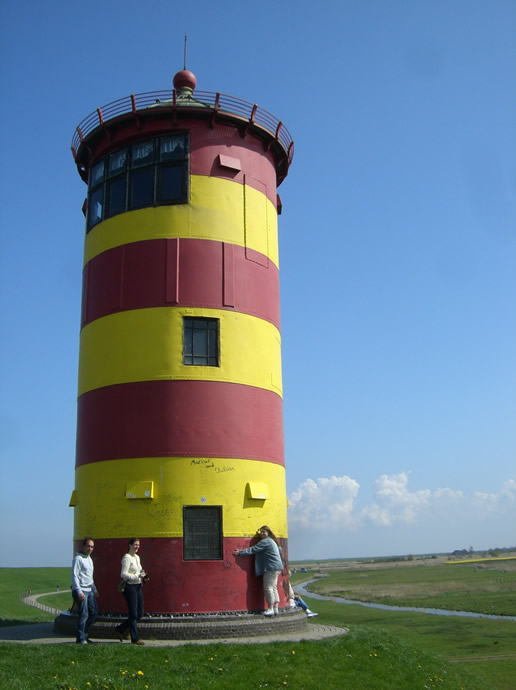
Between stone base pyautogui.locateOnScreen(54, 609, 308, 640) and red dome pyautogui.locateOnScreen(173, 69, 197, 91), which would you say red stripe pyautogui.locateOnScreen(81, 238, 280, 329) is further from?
stone base pyautogui.locateOnScreen(54, 609, 308, 640)

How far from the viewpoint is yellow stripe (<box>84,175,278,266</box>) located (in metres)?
16.4

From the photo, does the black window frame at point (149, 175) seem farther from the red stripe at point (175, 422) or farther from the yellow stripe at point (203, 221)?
the red stripe at point (175, 422)

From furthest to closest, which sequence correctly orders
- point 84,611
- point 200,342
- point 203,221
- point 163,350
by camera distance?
point 203,221
point 200,342
point 163,350
point 84,611

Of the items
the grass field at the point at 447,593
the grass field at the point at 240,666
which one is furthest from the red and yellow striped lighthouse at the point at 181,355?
the grass field at the point at 447,593

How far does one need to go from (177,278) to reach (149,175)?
3.10m

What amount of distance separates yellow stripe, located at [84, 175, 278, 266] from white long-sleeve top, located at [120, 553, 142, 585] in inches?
307

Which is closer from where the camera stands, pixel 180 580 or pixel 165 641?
pixel 165 641

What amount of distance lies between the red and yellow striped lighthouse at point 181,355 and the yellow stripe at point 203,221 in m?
0.04

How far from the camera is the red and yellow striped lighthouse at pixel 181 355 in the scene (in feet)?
47.6

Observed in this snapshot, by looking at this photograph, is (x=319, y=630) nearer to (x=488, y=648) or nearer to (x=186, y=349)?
(x=186, y=349)

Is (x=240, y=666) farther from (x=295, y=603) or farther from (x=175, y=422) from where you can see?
(x=295, y=603)

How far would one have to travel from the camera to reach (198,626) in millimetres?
13398

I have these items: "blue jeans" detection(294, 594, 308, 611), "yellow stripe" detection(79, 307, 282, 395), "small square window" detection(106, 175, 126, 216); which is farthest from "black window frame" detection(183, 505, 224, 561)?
"small square window" detection(106, 175, 126, 216)

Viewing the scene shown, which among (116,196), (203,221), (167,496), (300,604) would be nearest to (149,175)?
(116,196)
